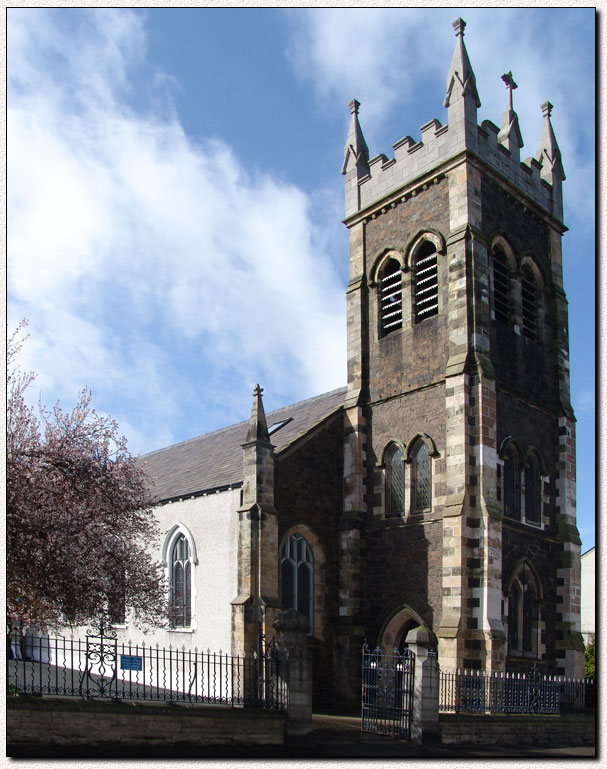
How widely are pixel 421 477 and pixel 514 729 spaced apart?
7658 mm

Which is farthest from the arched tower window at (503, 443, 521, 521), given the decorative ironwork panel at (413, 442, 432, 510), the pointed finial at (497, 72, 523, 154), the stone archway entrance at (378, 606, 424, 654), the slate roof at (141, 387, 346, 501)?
the pointed finial at (497, 72, 523, 154)

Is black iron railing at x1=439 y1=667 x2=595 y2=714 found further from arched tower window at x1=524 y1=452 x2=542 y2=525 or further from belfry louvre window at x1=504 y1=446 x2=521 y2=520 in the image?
arched tower window at x1=524 y1=452 x2=542 y2=525

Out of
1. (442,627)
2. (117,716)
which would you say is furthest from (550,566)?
(117,716)

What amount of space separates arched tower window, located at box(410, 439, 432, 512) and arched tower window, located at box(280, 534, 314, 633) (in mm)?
3476

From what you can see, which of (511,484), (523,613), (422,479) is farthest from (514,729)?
(422,479)

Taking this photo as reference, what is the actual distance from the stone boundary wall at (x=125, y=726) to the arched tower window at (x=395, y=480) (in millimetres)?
10129

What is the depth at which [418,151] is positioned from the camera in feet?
87.4

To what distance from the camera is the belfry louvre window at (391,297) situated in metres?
26.6

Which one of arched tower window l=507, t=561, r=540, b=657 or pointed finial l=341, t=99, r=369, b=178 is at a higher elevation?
pointed finial l=341, t=99, r=369, b=178

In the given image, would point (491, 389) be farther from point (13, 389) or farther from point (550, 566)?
point (13, 389)

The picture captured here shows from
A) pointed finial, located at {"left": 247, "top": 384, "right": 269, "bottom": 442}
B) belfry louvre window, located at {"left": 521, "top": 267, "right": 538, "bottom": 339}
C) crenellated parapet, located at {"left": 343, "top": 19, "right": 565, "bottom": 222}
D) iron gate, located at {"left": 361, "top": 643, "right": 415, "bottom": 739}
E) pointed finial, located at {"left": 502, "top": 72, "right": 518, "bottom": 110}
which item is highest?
pointed finial, located at {"left": 502, "top": 72, "right": 518, "bottom": 110}

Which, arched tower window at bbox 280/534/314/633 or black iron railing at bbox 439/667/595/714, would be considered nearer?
black iron railing at bbox 439/667/595/714

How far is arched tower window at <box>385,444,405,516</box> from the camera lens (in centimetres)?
2486

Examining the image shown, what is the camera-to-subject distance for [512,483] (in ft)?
79.4
